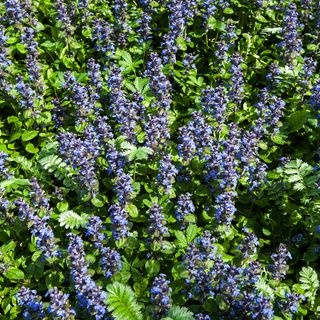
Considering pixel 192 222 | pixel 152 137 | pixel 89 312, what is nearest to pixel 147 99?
pixel 152 137

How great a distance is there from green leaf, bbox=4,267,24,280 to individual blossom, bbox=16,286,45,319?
552 millimetres

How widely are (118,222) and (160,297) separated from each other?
0.95 metres

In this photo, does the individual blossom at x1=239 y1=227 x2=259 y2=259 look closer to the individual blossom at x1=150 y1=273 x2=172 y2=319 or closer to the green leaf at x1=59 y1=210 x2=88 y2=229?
the individual blossom at x1=150 y1=273 x2=172 y2=319

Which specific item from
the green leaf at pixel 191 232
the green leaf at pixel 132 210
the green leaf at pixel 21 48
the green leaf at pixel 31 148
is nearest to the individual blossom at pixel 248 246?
the green leaf at pixel 191 232

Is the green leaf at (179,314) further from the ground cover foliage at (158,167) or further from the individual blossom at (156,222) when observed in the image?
the individual blossom at (156,222)

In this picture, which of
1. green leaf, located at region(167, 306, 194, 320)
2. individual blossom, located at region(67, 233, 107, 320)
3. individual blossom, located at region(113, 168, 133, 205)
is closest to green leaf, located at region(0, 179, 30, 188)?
individual blossom, located at region(113, 168, 133, 205)

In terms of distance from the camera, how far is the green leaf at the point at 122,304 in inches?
170

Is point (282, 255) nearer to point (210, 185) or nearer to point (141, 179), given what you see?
point (210, 185)

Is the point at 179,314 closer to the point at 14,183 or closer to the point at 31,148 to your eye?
the point at 14,183

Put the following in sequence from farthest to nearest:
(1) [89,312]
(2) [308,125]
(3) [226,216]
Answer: (2) [308,125] → (3) [226,216] → (1) [89,312]

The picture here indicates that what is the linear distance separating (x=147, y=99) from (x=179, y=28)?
123 centimetres

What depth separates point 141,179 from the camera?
6176mm

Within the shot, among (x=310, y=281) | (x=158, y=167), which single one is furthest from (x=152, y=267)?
(x=310, y=281)

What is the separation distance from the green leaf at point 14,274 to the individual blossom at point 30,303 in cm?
55
